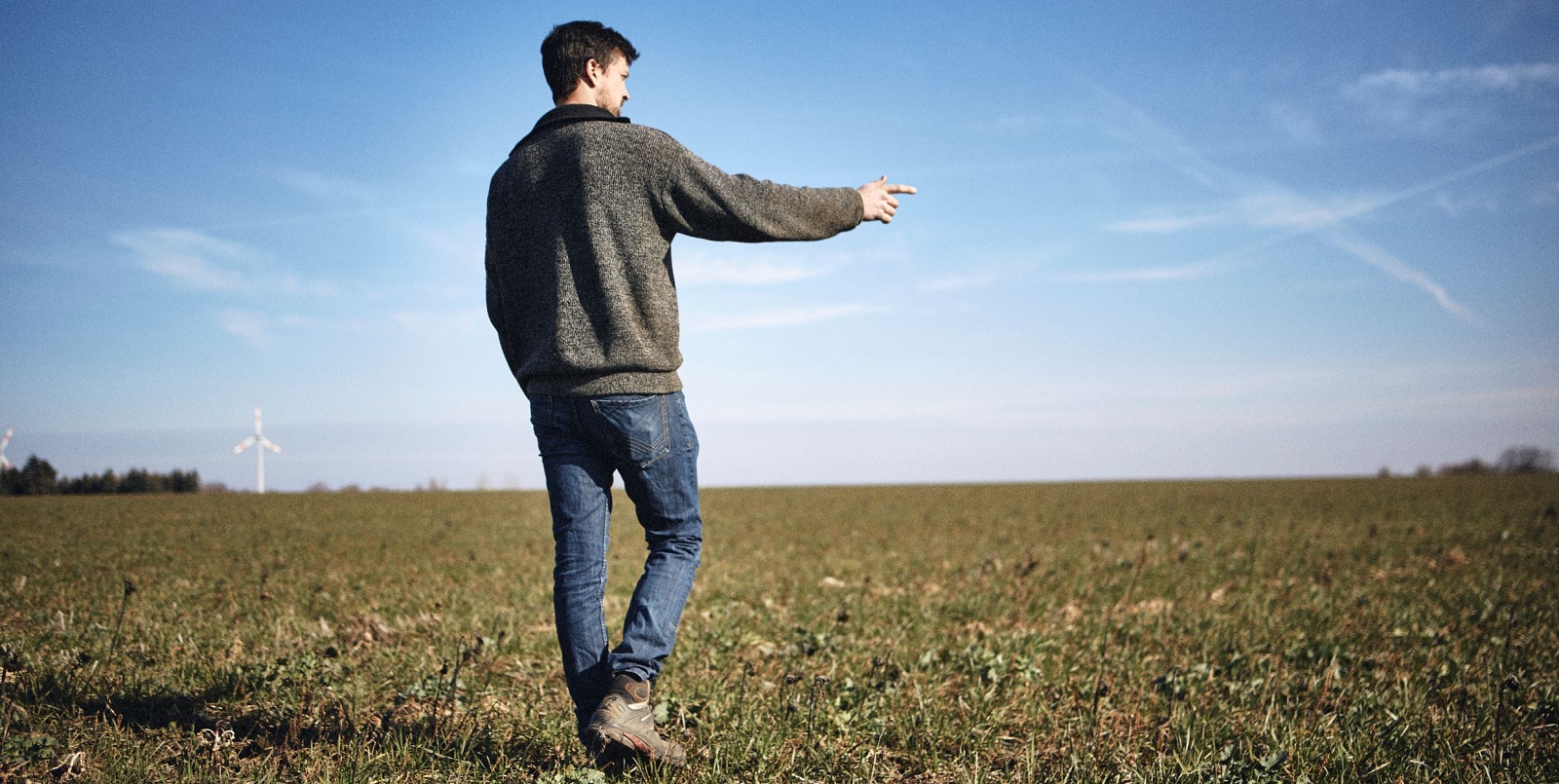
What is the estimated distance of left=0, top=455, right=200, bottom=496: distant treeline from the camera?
125 feet

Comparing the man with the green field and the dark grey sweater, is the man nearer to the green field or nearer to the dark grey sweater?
the dark grey sweater

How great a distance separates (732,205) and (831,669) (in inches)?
116

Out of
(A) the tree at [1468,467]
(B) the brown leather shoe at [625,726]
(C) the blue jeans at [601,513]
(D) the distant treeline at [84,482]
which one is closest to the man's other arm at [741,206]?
(C) the blue jeans at [601,513]

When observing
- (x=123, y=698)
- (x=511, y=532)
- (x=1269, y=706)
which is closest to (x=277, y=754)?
(x=123, y=698)

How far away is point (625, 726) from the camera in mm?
2812

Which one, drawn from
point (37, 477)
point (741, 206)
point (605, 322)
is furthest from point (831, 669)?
point (37, 477)

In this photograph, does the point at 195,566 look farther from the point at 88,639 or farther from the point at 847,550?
the point at 847,550

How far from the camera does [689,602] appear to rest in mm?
7398

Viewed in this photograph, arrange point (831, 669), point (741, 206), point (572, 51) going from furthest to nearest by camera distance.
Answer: point (831, 669) → point (572, 51) → point (741, 206)

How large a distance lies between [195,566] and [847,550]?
8.28 metres

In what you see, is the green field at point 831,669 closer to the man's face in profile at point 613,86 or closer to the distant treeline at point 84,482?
the man's face in profile at point 613,86

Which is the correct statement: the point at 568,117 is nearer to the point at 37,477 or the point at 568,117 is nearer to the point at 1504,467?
the point at 37,477

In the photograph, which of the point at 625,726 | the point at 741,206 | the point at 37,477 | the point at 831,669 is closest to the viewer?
the point at 625,726

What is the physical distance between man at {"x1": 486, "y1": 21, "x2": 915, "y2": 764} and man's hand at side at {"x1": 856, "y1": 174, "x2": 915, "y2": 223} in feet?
0.47
